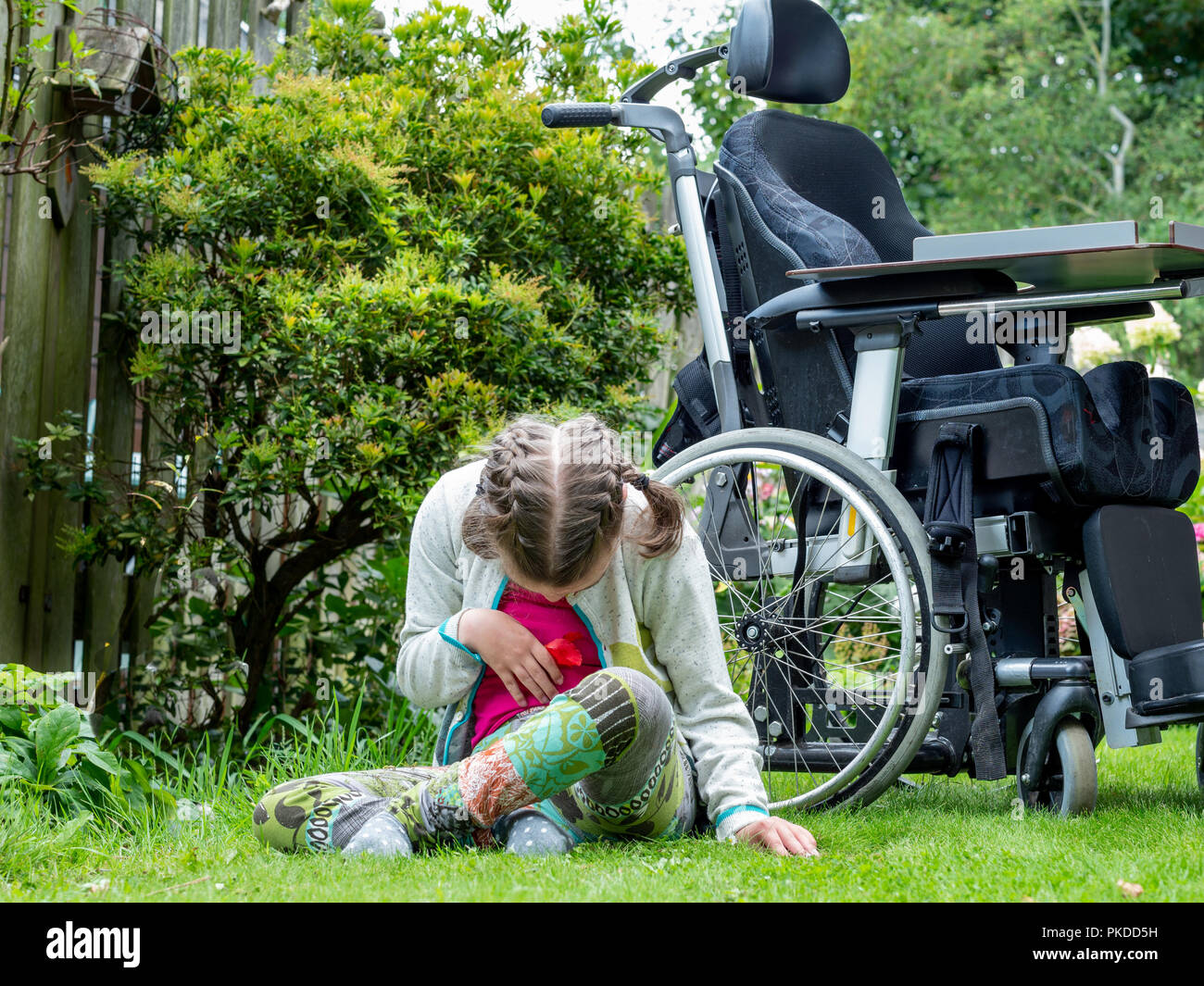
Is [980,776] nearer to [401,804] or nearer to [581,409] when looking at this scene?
[401,804]

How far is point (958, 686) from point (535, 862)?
0.92 metres

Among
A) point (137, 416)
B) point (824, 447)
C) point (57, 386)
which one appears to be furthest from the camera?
point (137, 416)

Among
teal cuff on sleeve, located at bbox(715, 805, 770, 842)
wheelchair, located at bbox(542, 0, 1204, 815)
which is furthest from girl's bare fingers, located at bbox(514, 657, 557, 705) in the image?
wheelchair, located at bbox(542, 0, 1204, 815)

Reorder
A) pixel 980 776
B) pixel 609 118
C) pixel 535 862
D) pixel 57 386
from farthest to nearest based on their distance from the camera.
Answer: pixel 57 386
pixel 609 118
pixel 980 776
pixel 535 862

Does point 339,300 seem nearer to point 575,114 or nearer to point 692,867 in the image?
point 575,114

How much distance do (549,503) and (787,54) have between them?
4.81 feet

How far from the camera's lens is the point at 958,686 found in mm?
2281

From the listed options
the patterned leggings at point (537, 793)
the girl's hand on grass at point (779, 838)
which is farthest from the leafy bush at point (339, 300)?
the girl's hand on grass at point (779, 838)

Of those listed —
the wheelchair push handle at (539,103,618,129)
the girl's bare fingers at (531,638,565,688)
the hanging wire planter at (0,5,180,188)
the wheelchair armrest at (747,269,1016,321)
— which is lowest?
the girl's bare fingers at (531,638,565,688)

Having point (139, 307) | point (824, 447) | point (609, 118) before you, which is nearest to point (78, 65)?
point (139, 307)

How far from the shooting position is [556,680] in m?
2.02

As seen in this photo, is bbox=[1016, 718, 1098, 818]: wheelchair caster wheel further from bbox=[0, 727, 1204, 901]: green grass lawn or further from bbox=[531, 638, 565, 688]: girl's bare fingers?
bbox=[531, 638, 565, 688]: girl's bare fingers

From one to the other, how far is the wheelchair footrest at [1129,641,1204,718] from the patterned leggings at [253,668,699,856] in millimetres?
812

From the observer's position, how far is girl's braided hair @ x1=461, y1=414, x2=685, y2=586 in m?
1.82
